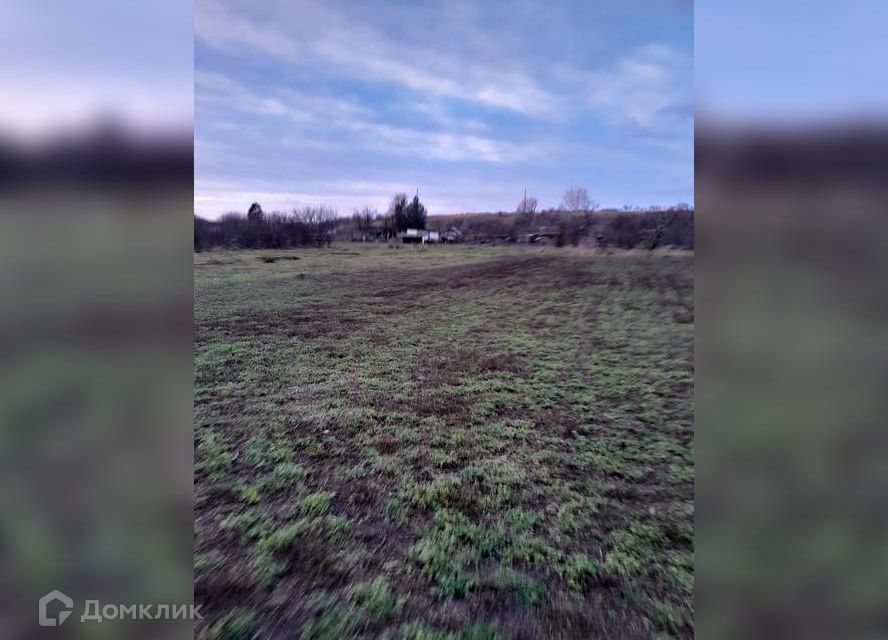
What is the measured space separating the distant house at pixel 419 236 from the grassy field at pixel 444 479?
326 centimetres

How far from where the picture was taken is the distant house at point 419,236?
29.3ft

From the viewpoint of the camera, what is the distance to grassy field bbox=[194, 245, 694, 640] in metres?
1.59

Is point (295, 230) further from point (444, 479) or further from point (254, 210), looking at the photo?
point (444, 479)

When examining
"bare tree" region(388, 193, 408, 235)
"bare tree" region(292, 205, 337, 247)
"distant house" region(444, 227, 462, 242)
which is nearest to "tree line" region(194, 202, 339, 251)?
"bare tree" region(292, 205, 337, 247)

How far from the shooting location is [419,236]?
9203mm
